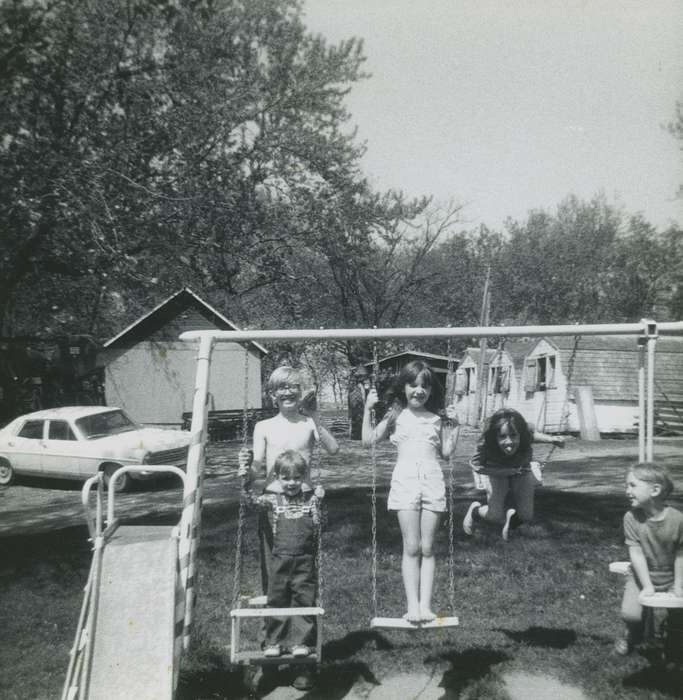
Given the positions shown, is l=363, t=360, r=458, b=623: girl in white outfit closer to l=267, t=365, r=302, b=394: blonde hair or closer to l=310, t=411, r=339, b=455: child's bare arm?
l=310, t=411, r=339, b=455: child's bare arm

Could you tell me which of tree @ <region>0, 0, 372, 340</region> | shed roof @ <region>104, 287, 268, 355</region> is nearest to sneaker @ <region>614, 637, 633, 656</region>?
tree @ <region>0, 0, 372, 340</region>

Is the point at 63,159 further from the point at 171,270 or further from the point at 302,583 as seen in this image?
the point at 302,583

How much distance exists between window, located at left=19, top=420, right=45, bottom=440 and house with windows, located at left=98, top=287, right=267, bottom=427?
8.45m

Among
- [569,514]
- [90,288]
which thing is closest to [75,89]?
[90,288]

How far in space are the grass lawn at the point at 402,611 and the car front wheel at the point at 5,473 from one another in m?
5.66

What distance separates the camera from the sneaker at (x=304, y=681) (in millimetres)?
4191

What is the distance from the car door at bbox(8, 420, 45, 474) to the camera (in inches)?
547

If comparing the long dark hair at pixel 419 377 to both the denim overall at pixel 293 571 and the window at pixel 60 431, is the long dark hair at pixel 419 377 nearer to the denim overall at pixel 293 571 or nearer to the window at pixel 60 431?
the denim overall at pixel 293 571

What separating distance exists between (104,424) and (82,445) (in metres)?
0.65

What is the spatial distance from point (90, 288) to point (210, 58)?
266 inches

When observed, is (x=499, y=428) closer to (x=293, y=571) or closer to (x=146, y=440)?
(x=293, y=571)

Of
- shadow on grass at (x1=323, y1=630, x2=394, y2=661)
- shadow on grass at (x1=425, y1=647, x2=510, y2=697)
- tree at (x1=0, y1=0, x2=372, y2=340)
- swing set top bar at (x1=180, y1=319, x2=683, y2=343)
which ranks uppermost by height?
tree at (x1=0, y1=0, x2=372, y2=340)

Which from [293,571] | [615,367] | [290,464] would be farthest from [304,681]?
[615,367]

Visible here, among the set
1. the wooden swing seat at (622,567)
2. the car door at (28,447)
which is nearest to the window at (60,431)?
the car door at (28,447)
